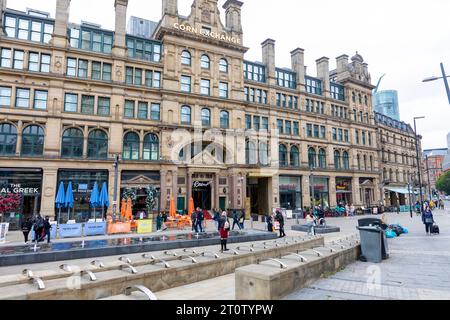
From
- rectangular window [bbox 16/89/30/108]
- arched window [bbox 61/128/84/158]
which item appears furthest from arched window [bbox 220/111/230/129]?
rectangular window [bbox 16/89/30/108]

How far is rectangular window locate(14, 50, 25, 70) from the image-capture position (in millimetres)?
28855

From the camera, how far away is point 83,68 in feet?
104

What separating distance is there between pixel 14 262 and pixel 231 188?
26452 millimetres

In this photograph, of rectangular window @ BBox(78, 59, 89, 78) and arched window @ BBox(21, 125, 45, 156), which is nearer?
arched window @ BBox(21, 125, 45, 156)

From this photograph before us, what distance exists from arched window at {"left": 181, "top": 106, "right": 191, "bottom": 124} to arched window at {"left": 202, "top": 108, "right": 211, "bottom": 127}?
1954mm

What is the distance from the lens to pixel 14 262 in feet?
40.6

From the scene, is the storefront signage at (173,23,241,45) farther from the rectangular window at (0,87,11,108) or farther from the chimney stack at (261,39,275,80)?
the rectangular window at (0,87,11,108)

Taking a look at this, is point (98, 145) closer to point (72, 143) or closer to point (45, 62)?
point (72, 143)

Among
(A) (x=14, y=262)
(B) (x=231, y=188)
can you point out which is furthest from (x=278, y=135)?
(A) (x=14, y=262)

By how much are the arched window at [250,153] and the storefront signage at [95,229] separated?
22.8 m

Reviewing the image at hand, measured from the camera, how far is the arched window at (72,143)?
97.9 ft

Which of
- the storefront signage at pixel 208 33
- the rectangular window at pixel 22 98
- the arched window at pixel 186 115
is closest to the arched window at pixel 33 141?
the rectangular window at pixel 22 98

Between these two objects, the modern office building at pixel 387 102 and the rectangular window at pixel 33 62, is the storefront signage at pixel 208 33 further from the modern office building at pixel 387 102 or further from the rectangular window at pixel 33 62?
the modern office building at pixel 387 102

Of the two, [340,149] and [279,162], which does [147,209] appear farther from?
[340,149]
